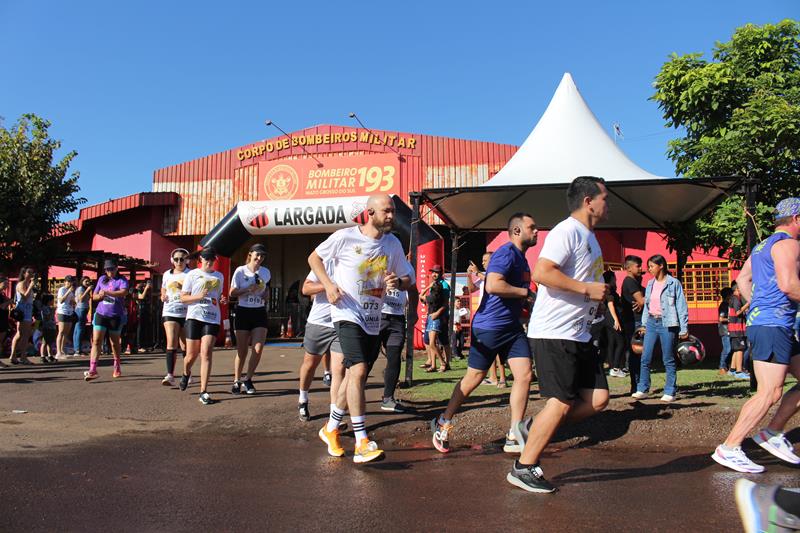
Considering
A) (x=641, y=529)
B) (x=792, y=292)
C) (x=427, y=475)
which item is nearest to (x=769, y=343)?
(x=792, y=292)

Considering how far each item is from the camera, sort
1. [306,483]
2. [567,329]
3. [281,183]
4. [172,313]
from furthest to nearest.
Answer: [281,183] < [172,313] < [306,483] < [567,329]

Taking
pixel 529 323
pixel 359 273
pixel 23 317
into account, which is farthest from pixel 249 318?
pixel 23 317

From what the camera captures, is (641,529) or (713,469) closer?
(641,529)

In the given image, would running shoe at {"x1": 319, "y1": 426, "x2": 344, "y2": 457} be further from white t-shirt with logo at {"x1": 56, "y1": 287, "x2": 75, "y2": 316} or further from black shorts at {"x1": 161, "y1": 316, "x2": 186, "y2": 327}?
white t-shirt with logo at {"x1": 56, "y1": 287, "x2": 75, "y2": 316}

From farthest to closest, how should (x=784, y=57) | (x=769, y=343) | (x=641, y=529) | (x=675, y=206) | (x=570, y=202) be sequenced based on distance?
(x=784, y=57) → (x=675, y=206) → (x=769, y=343) → (x=570, y=202) → (x=641, y=529)

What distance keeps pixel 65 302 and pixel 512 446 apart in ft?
37.0

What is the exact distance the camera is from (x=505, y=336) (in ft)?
16.7

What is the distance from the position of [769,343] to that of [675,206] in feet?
21.3

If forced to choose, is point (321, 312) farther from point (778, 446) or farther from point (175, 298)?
point (778, 446)

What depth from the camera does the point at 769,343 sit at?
4.47 m

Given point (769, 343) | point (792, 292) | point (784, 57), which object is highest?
point (784, 57)

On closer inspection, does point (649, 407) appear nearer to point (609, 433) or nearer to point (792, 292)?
point (609, 433)

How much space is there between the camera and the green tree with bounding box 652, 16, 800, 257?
433 inches

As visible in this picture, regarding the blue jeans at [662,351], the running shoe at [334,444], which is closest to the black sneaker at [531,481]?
the running shoe at [334,444]
